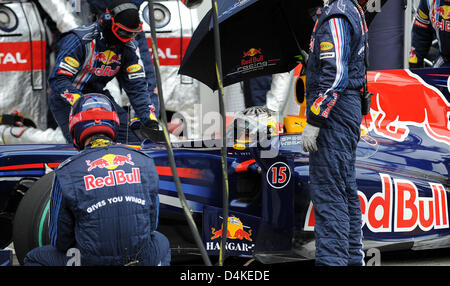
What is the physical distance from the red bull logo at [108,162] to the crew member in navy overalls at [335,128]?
111 cm

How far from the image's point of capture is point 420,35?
602cm

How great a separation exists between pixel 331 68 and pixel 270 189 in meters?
0.79

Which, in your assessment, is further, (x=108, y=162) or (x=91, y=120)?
(x=91, y=120)

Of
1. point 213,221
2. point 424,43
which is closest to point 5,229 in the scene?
point 213,221

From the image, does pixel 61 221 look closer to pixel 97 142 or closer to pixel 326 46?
pixel 97 142

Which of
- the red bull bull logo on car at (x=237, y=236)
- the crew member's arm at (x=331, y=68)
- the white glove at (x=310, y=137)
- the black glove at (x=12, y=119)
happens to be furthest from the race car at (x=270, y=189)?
the black glove at (x=12, y=119)

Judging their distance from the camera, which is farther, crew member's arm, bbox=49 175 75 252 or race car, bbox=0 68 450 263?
race car, bbox=0 68 450 263

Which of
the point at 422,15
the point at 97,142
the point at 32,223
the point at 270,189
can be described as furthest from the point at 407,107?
the point at 32,223

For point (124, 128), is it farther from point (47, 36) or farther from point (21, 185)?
point (47, 36)

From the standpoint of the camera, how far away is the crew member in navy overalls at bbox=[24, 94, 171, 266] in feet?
8.29

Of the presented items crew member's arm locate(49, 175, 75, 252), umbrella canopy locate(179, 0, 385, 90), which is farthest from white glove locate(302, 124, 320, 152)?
crew member's arm locate(49, 175, 75, 252)

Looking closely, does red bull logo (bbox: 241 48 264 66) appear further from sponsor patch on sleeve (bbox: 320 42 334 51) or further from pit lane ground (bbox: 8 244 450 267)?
pit lane ground (bbox: 8 244 450 267)

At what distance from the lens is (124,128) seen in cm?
495

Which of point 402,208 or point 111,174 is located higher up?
point 111,174
